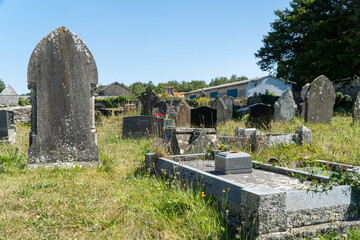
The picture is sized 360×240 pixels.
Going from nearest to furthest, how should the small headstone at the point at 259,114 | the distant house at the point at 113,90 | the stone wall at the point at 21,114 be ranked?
the small headstone at the point at 259,114 < the stone wall at the point at 21,114 < the distant house at the point at 113,90

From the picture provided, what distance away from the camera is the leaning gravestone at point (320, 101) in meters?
11.3

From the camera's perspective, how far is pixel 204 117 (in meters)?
10.3

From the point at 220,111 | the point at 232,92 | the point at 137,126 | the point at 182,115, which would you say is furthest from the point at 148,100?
the point at 232,92

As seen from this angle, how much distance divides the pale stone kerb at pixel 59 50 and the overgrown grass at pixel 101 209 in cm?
197

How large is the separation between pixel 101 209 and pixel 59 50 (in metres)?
3.53

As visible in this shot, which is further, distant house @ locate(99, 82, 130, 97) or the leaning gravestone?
distant house @ locate(99, 82, 130, 97)

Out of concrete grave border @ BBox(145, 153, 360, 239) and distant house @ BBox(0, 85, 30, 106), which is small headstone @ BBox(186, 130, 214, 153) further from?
distant house @ BBox(0, 85, 30, 106)

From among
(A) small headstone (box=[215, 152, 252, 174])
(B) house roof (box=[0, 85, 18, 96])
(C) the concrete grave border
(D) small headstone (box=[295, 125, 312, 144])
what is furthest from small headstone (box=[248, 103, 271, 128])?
(B) house roof (box=[0, 85, 18, 96])

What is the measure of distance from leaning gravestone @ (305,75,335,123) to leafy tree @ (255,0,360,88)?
34.0 ft

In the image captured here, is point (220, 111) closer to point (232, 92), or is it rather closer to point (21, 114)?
point (21, 114)

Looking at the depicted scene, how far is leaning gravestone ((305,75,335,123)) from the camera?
1128cm

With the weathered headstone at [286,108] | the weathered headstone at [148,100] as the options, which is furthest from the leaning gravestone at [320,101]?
the weathered headstone at [148,100]

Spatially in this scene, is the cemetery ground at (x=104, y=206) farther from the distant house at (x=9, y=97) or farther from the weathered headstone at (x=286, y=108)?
the distant house at (x=9, y=97)

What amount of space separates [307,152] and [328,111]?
21.2ft
